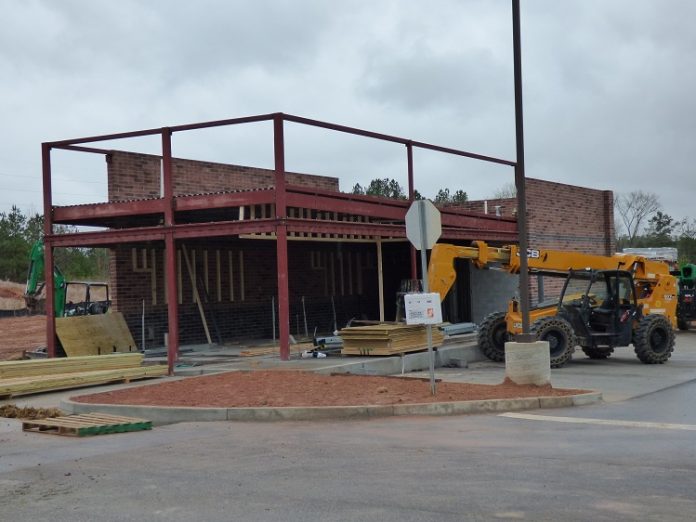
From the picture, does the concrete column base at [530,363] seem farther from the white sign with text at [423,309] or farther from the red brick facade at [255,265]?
the red brick facade at [255,265]

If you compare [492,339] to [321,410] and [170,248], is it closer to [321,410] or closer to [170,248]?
[170,248]

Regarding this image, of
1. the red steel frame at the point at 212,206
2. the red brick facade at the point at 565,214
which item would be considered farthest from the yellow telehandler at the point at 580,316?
the red brick facade at the point at 565,214

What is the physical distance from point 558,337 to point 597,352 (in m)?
2.28

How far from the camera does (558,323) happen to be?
17.9 meters

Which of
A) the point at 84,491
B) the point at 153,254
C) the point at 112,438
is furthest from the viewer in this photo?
the point at 153,254

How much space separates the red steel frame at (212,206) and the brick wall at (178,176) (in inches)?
37.4

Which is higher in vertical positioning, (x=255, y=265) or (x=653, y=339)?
(x=255, y=265)

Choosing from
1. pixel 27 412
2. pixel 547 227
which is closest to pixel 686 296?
pixel 547 227

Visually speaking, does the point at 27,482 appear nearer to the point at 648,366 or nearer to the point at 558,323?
the point at 558,323

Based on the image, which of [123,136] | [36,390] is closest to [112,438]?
[36,390]

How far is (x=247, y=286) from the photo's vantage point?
24.4 meters

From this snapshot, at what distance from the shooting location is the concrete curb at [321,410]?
11367 mm

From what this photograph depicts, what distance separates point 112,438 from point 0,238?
1919 inches

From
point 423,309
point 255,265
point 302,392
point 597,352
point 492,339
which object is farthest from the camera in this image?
point 255,265
